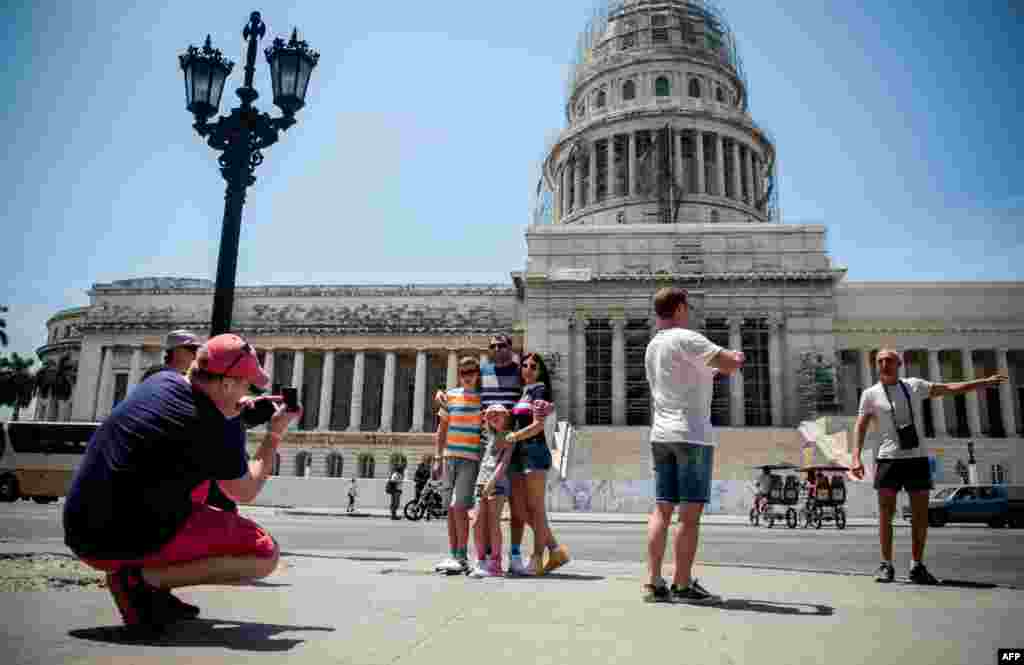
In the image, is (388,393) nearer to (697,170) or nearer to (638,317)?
(638,317)

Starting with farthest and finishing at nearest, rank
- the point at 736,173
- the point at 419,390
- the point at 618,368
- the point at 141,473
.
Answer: the point at 736,173 → the point at 419,390 → the point at 618,368 → the point at 141,473

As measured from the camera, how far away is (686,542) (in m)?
4.74

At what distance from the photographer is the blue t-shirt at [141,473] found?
10.6 ft

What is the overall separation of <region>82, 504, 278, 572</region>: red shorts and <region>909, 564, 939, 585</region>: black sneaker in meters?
4.99

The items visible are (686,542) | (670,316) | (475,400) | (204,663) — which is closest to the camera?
(204,663)

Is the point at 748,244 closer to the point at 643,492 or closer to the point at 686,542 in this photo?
the point at 643,492

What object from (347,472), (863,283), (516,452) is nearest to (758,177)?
(863,283)

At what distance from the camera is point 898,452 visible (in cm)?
643

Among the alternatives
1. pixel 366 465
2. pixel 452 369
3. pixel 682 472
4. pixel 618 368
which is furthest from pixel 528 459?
pixel 366 465

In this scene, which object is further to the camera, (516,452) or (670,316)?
(516,452)

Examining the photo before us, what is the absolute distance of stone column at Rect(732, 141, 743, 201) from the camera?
5656 centimetres

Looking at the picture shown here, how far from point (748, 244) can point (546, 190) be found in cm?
2604

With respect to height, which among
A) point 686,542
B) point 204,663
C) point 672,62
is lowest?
point 204,663

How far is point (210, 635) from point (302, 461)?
158ft
